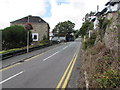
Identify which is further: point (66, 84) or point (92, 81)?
point (66, 84)

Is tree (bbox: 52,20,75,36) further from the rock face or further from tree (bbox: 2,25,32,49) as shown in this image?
the rock face

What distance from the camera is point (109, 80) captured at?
237 inches

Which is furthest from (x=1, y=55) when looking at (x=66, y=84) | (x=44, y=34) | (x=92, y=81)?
(x=44, y=34)

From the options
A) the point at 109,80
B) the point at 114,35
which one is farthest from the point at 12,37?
the point at 109,80

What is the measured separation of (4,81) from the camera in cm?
759

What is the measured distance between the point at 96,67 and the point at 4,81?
5.75m

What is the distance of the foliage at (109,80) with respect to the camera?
5758 millimetres

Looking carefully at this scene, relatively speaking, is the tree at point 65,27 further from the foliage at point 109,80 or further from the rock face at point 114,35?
the foliage at point 109,80

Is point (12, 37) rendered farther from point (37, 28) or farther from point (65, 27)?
point (65, 27)

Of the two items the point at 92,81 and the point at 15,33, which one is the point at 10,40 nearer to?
the point at 15,33

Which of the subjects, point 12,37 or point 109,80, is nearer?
point 109,80

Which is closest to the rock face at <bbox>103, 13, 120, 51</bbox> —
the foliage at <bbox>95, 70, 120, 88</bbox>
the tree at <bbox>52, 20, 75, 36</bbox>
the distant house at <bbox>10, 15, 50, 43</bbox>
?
the foliage at <bbox>95, 70, 120, 88</bbox>

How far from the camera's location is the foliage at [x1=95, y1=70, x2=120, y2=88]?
576 centimetres

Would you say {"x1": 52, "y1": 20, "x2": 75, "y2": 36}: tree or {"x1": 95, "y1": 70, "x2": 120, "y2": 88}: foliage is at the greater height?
{"x1": 52, "y1": 20, "x2": 75, "y2": 36}: tree
